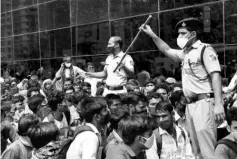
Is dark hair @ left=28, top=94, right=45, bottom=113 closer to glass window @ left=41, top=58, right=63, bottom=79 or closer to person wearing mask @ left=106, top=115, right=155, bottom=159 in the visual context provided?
person wearing mask @ left=106, top=115, right=155, bottom=159

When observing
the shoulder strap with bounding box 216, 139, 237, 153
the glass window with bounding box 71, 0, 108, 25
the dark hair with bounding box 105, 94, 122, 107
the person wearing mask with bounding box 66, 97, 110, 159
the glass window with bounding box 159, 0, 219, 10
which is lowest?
the shoulder strap with bounding box 216, 139, 237, 153

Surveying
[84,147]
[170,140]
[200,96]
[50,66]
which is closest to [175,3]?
[200,96]

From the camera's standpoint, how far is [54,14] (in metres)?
16.4

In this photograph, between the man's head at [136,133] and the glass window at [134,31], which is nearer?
the man's head at [136,133]

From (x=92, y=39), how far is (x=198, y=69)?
953 cm

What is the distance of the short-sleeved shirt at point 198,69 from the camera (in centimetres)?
502

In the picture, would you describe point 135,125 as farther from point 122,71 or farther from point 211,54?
point 122,71

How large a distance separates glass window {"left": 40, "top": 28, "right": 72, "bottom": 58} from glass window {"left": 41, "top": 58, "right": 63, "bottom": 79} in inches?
7.3

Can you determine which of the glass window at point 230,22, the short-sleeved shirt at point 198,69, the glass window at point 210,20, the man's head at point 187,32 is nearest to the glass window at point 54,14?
the glass window at point 210,20

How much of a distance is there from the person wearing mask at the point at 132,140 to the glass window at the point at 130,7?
8207 mm

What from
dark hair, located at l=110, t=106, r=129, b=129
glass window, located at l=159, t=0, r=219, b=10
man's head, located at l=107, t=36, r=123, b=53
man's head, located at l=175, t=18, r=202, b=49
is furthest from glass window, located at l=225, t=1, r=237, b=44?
dark hair, located at l=110, t=106, r=129, b=129

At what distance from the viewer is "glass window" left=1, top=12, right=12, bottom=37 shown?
19.7m

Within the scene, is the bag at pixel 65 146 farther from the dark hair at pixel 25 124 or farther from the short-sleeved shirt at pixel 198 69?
the short-sleeved shirt at pixel 198 69

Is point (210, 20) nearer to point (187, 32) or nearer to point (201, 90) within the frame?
point (187, 32)
